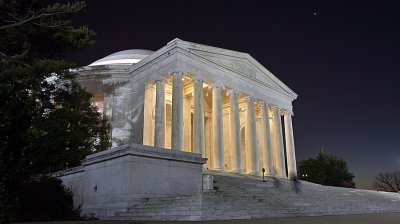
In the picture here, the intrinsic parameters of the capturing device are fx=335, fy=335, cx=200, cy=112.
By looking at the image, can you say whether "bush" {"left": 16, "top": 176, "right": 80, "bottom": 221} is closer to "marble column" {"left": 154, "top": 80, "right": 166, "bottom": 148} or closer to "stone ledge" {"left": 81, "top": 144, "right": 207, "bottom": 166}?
"stone ledge" {"left": 81, "top": 144, "right": 207, "bottom": 166}

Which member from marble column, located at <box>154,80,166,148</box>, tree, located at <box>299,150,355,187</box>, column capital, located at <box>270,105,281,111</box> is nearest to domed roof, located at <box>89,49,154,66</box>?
marble column, located at <box>154,80,166,148</box>

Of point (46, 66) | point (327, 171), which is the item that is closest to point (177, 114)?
point (46, 66)

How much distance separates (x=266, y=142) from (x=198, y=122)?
10974 mm

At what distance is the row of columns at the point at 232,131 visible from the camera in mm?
29069

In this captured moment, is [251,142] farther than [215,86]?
Yes

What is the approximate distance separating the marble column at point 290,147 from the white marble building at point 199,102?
0.39ft

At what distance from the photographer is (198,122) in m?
29.9

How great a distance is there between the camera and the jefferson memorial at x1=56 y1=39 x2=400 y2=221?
16.6m

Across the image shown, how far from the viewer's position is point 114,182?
56.6ft

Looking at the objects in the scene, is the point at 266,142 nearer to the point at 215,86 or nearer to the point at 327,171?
the point at 215,86

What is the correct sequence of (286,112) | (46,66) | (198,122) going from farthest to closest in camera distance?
(286,112)
(198,122)
(46,66)

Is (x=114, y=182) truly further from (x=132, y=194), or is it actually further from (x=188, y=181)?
(x=188, y=181)

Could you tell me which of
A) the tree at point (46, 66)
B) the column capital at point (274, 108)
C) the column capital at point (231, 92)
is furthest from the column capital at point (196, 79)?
the column capital at point (274, 108)

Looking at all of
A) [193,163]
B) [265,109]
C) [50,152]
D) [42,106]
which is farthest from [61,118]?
[265,109]
